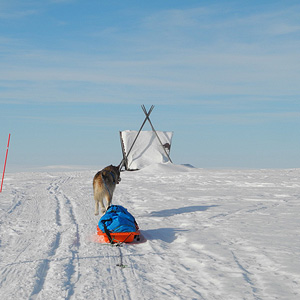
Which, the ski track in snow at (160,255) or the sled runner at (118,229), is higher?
the sled runner at (118,229)

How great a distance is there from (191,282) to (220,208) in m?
5.75

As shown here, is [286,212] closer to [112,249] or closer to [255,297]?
[112,249]

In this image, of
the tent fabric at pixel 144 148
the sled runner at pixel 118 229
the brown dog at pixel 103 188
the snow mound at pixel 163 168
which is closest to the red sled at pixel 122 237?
the sled runner at pixel 118 229

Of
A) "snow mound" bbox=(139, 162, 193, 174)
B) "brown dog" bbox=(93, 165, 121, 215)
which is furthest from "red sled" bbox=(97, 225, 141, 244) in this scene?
"snow mound" bbox=(139, 162, 193, 174)

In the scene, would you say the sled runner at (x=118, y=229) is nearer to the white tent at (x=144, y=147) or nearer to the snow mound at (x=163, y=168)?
the snow mound at (x=163, y=168)

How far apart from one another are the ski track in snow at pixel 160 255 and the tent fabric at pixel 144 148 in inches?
713

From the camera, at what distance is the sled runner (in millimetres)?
6168

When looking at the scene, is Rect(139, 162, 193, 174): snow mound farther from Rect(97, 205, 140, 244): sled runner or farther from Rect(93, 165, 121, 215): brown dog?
Rect(97, 205, 140, 244): sled runner

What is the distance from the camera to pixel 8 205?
35.1 feet

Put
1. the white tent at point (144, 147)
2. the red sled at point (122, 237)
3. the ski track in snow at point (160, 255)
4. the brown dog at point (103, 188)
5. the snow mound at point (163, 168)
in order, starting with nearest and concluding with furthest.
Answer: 1. the ski track in snow at point (160, 255)
2. the red sled at point (122, 237)
3. the brown dog at point (103, 188)
4. the snow mound at point (163, 168)
5. the white tent at point (144, 147)

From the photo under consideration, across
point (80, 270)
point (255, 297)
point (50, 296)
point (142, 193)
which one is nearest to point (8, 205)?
point (142, 193)

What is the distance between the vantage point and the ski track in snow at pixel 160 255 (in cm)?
414

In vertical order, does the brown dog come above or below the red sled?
above

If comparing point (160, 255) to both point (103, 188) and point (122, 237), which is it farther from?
point (103, 188)
